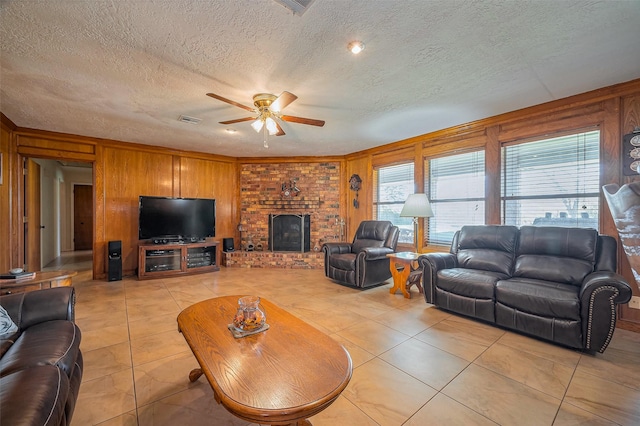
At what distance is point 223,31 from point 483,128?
3477 millimetres

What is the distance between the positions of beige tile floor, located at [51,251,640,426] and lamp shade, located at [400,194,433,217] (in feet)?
4.08

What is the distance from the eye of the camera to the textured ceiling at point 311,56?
1736 millimetres

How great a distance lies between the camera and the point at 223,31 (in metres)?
1.91

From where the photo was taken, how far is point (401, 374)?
1.91m

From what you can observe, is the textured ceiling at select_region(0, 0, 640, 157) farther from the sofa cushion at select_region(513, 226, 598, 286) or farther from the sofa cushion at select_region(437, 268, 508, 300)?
the sofa cushion at select_region(437, 268, 508, 300)

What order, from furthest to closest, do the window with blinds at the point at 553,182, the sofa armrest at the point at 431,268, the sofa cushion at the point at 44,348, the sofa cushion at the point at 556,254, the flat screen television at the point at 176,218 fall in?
the flat screen television at the point at 176,218
the sofa armrest at the point at 431,268
the window with blinds at the point at 553,182
the sofa cushion at the point at 556,254
the sofa cushion at the point at 44,348

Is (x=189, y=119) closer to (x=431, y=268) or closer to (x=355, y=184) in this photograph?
(x=355, y=184)

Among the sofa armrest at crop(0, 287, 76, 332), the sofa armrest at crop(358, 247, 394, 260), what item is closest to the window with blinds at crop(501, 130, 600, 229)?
the sofa armrest at crop(358, 247, 394, 260)

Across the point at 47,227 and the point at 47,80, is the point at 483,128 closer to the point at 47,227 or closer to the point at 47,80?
the point at 47,80

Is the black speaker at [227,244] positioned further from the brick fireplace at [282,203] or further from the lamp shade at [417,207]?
the lamp shade at [417,207]

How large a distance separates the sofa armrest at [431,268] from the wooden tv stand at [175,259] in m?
3.87

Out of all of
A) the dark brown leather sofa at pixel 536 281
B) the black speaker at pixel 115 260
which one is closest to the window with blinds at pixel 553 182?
the dark brown leather sofa at pixel 536 281

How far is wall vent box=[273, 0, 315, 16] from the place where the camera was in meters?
1.60

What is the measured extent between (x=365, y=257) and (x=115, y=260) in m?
4.09
